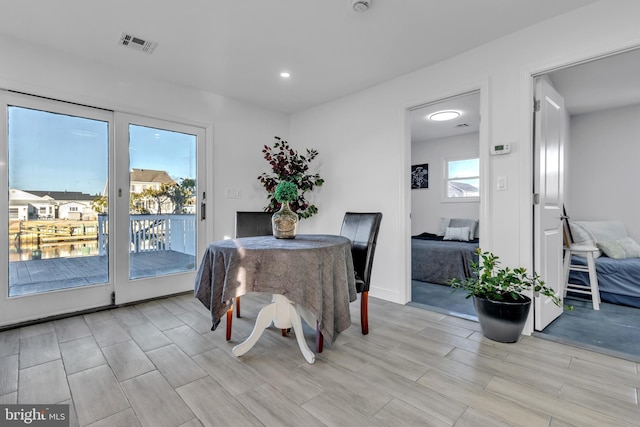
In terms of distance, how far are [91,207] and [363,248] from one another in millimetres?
2649

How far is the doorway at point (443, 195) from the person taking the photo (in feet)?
13.0

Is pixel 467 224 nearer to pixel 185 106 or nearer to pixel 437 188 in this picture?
pixel 437 188

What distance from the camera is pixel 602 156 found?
4184 millimetres

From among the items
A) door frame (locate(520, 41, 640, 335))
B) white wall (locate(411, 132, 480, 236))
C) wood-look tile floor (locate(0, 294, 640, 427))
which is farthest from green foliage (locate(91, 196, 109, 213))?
white wall (locate(411, 132, 480, 236))

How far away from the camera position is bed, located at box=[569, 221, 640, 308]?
297 centimetres

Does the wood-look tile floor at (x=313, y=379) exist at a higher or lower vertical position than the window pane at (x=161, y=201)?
lower

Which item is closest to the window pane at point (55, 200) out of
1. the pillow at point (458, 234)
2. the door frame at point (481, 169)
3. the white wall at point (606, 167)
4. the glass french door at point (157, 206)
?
the glass french door at point (157, 206)

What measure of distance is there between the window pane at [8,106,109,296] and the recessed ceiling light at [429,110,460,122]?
13.6 feet

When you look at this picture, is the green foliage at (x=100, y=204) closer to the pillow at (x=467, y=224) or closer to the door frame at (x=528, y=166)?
the door frame at (x=528, y=166)

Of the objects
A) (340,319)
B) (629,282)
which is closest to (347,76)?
(340,319)

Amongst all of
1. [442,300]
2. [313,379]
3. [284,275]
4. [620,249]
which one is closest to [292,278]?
[284,275]

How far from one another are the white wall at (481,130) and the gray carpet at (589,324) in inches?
18.7

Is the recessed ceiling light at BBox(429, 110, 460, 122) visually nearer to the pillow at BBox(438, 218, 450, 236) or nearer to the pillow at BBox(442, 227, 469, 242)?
the pillow at BBox(442, 227, 469, 242)

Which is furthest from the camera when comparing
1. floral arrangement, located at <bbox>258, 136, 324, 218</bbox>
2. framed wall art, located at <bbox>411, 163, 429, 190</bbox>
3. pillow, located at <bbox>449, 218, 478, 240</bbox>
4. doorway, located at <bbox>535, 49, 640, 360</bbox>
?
framed wall art, located at <bbox>411, 163, 429, 190</bbox>
